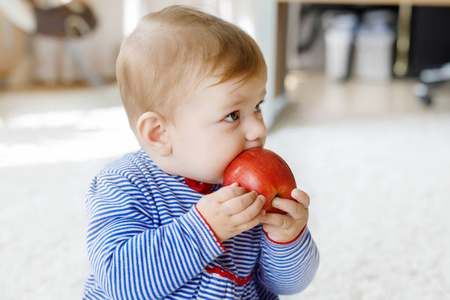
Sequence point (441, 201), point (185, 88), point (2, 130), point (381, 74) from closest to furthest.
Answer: point (185, 88)
point (441, 201)
point (2, 130)
point (381, 74)

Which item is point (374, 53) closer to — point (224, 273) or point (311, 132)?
point (311, 132)

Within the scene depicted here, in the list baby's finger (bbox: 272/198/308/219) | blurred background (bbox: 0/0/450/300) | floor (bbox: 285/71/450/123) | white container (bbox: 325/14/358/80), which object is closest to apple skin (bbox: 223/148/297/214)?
baby's finger (bbox: 272/198/308/219)

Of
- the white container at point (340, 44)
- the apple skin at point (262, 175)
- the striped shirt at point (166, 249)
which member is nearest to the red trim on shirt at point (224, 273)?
the striped shirt at point (166, 249)

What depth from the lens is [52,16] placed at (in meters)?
2.82

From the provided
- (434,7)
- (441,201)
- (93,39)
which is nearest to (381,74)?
(434,7)

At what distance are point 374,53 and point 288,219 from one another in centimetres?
326

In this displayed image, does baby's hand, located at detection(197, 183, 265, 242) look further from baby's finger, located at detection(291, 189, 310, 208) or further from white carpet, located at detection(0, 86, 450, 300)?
white carpet, located at detection(0, 86, 450, 300)

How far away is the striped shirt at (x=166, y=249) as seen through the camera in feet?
1.86

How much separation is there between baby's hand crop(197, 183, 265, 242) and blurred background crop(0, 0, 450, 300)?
448 millimetres

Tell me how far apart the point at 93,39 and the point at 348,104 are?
187 centimetres

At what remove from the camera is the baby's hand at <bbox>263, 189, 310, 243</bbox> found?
23.1 inches

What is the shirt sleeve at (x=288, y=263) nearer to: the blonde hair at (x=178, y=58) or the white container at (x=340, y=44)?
the blonde hair at (x=178, y=58)

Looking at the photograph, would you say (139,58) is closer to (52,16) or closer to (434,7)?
(52,16)

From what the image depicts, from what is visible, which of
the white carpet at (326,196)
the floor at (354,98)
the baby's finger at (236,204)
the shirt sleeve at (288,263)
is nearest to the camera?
the baby's finger at (236,204)
